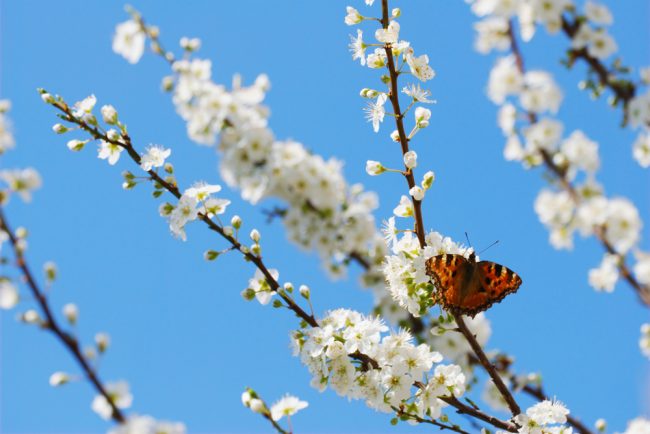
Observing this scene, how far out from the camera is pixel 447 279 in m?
3.02

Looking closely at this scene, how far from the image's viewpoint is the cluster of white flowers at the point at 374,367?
306 cm

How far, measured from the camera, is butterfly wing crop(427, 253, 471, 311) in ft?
9.78

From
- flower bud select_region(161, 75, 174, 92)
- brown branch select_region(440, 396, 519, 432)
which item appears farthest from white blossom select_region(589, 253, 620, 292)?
flower bud select_region(161, 75, 174, 92)

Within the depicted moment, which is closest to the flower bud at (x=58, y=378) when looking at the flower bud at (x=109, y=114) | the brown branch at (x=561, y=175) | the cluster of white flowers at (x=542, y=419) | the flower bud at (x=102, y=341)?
the flower bud at (x=102, y=341)

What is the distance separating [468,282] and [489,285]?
0.31 m

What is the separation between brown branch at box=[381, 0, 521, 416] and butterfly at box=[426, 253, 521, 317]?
11 centimetres

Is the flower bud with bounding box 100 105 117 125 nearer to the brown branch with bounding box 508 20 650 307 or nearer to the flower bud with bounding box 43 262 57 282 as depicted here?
the flower bud with bounding box 43 262 57 282

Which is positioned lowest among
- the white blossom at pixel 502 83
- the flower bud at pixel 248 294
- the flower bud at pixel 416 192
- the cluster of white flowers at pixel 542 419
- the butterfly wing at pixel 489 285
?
the cluster of white flowers at pixel 542 419

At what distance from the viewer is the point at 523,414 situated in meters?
2.97

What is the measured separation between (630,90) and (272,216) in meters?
3.15

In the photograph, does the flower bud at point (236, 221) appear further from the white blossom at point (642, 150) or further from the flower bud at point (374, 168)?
the white blossom at point (642, 150)

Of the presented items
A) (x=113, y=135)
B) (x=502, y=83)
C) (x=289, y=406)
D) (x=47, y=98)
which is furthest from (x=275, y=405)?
(x=502, y=83)

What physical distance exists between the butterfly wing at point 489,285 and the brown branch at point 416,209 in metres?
0.23

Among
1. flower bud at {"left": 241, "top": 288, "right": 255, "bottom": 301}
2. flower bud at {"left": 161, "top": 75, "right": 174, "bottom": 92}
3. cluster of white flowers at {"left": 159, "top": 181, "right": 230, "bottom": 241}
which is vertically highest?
flower bud at {"left": 161, "top": 75, "right": 174, "bottom": 92}
